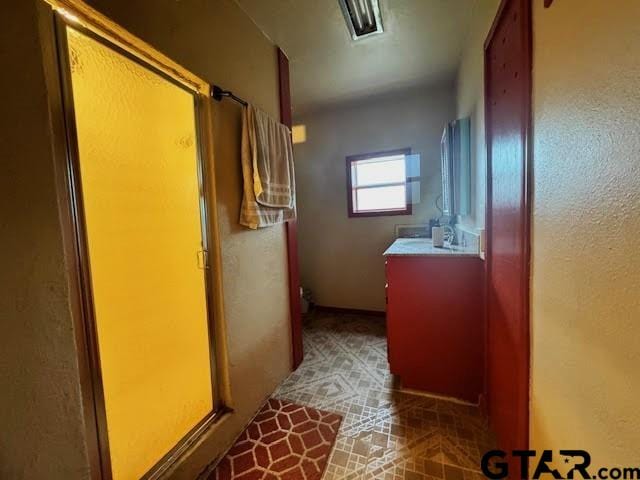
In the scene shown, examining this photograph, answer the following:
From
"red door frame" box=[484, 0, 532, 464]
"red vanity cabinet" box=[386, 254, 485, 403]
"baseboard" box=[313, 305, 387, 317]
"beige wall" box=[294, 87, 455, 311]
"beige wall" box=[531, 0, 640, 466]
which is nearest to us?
"beige wall" box=[531, 0, 640, 466]

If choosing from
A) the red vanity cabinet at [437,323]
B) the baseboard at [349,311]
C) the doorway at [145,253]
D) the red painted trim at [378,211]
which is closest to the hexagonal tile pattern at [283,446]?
the doorway at [145,253]

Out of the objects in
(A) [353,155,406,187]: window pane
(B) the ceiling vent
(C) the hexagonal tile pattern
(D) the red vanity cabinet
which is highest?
(B) the ceiling vent

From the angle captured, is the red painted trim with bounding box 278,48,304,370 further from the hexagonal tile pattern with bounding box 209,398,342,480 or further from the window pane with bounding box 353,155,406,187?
the window pane with bounding box 353,155,406,187

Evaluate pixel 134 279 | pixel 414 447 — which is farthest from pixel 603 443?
pixel 134 279

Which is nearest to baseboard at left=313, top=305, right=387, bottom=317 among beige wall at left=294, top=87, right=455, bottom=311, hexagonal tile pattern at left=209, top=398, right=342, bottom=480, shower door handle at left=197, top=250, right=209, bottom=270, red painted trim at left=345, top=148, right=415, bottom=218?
beige wall at left=294, top=87, right=455, bottom=311

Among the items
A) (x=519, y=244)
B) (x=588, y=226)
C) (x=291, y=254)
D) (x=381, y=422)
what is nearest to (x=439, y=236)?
(x=519, y=244)

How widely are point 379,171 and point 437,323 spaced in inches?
76.5

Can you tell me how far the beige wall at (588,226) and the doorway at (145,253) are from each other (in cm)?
136

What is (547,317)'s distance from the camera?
766 mm

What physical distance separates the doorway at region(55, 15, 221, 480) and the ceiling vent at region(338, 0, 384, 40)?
104 cm

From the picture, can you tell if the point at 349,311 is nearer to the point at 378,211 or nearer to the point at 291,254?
the point at 378,211

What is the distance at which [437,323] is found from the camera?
1636mm

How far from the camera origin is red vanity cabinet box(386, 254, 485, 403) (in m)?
1.56

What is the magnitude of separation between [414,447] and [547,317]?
3.31 ft
